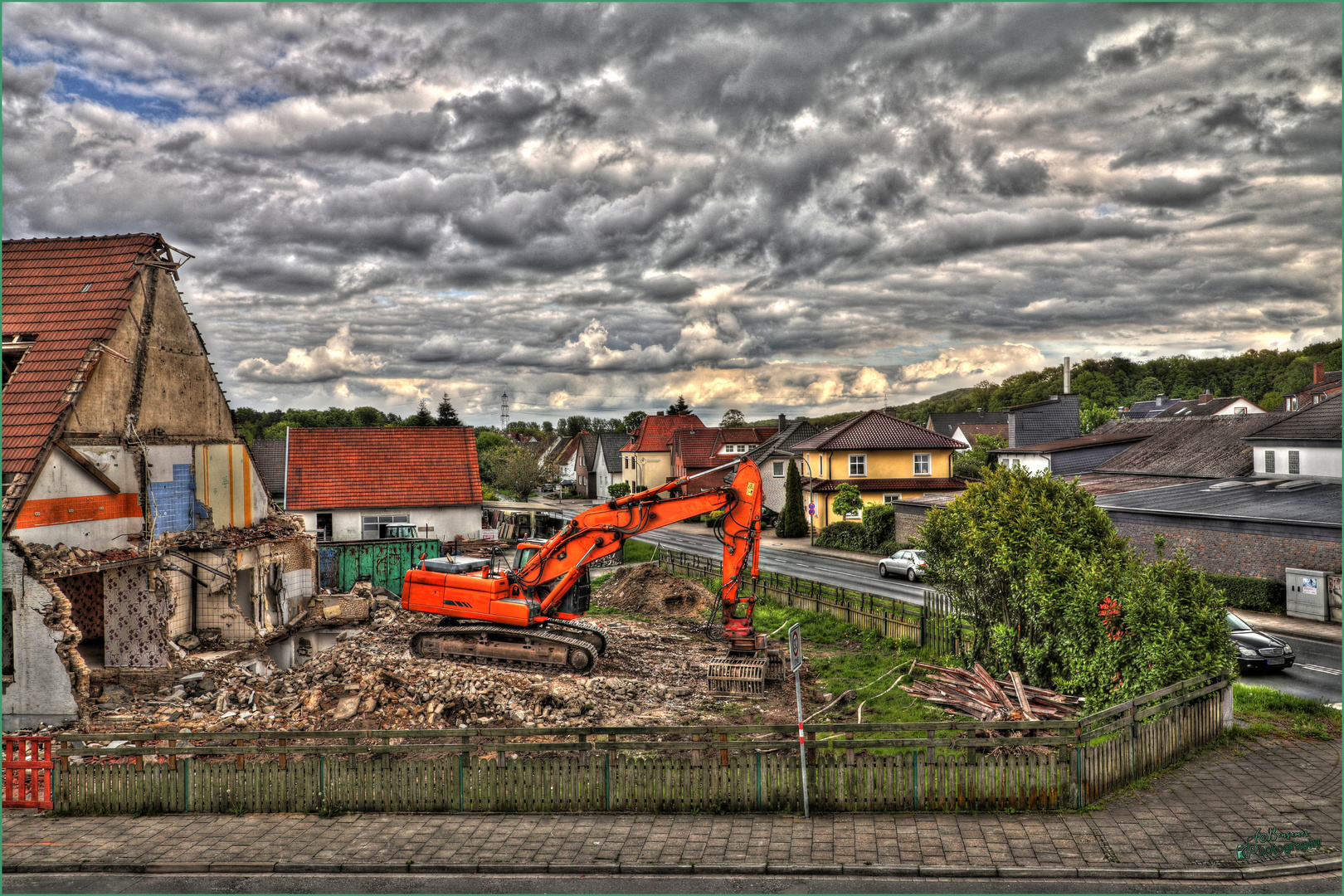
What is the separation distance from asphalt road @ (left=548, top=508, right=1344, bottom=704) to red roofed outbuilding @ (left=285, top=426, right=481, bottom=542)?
13.4 metres

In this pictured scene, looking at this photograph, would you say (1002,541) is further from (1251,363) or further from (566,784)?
(1251,363)

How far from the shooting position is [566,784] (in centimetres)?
1049

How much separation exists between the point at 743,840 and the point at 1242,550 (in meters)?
24.9

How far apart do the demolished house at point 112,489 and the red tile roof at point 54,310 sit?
0.12ft

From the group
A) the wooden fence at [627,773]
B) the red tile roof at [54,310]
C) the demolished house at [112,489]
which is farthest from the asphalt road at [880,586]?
the red tile roof at [54,310]

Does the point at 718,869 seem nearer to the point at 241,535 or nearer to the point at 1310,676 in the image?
the point at 1310,676

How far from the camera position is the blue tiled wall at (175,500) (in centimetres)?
1947

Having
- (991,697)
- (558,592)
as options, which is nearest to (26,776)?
(558,592)

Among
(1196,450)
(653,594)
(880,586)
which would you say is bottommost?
(880,586)

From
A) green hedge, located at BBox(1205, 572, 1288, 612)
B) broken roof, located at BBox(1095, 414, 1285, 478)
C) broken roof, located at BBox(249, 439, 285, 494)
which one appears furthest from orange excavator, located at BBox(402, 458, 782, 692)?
broken roof, located at BBox(249, 439, 285, 494)

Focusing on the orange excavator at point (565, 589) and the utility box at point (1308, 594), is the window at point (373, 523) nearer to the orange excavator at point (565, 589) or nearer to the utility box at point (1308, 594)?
the orange excavator at point (565, 589)

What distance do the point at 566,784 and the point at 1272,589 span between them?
25.2 metres

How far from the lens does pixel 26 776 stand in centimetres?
1113

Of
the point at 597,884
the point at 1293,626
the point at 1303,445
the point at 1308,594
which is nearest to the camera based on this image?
the point at 597,884
